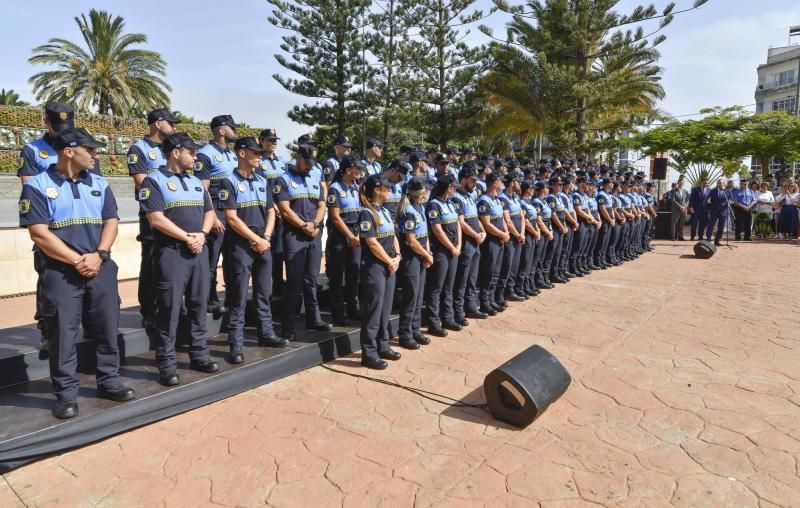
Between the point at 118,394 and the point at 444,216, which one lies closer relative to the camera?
the point at 118,394

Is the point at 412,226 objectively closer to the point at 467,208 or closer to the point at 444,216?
the point at 444,216

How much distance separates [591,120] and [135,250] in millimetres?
16199

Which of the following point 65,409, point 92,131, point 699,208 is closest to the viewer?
point 65,409

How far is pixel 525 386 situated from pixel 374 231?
5.91 ft

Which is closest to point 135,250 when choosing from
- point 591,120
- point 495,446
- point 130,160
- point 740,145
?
point 130,160

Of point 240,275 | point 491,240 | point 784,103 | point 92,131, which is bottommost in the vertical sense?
point 240,275

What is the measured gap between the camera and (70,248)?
10.2 feet

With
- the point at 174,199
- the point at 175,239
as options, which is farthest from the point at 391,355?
the point at 174,199

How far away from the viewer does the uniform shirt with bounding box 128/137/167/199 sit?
4227 mm

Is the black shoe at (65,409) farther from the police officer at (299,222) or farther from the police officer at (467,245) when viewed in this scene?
the police officer at (467,245)

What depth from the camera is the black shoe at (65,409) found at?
3.08 metres

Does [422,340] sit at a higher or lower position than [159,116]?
lower

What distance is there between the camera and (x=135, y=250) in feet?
26.6

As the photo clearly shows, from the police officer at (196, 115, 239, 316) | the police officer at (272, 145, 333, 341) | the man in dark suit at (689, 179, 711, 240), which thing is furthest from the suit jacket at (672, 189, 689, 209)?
the police officer at (196, 115, 239, 316)
